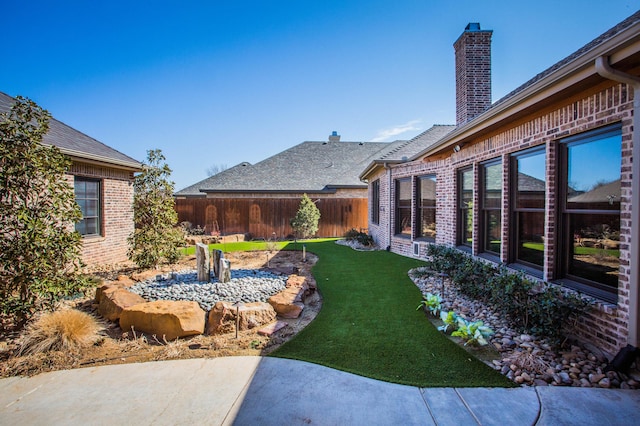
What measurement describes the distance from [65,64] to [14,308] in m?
8.70

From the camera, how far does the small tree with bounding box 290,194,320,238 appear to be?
14.9 meters

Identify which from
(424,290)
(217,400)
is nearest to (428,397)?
(217,400)

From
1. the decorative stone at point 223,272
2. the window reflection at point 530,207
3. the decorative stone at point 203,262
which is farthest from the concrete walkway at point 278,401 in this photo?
the decorative stone at point 203,262

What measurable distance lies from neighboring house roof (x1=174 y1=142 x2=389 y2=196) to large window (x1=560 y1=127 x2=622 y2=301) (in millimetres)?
13465

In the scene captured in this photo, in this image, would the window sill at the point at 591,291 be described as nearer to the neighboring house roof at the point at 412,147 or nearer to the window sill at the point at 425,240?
the window sill at the point at 425,240

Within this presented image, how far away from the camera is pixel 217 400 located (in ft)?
9.03

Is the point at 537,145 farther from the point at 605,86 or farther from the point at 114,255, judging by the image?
the point at 114,255

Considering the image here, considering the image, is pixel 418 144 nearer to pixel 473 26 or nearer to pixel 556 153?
pixel 473 26

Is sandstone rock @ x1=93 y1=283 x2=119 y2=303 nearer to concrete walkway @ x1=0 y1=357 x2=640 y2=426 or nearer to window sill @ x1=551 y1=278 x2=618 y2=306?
concrete walkway @ x1=0 y1=357 x2=640 y2=426

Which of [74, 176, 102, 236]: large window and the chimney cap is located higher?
the chimney cap

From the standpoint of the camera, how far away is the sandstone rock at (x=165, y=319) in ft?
13.9

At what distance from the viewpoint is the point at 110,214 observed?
9172 mm

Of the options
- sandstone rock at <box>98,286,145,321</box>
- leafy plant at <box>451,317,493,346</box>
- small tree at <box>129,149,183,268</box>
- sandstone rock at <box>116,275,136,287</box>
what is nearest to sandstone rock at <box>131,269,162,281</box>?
sandstone rock at <box>116,275,136,287</box>

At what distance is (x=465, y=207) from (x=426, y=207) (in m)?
Answer: 1.92
